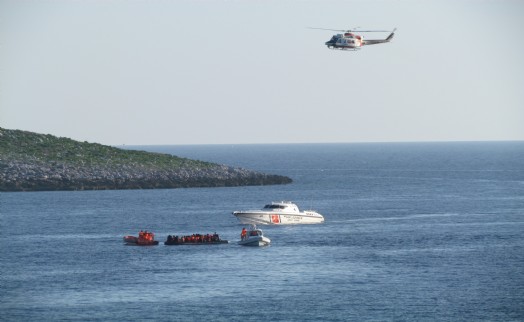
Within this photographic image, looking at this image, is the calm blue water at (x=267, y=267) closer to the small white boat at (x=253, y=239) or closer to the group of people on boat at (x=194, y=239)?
the group of people on boat at (x=194, y=239)

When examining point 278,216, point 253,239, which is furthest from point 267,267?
point 278,216

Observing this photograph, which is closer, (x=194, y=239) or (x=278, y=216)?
(x=194, y=239)

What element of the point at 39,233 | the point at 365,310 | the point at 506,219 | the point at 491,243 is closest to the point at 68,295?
the point at 365,310

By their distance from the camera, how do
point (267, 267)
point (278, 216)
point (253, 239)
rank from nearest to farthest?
point (267, 267), point (253, 239), point (278, 216)

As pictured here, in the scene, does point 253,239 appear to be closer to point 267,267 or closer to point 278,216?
point 267,267

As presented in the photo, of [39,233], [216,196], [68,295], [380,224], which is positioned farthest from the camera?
[216,196]

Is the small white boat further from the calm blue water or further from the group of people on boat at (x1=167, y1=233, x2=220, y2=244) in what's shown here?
the group of people on boat at (x1=167, y1=233, x2=220, y2=244)

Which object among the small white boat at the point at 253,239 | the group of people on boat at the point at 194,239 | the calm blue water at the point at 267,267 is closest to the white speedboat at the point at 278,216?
the calm blue water at the point at 267,267

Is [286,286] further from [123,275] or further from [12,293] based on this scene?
[12,293]
